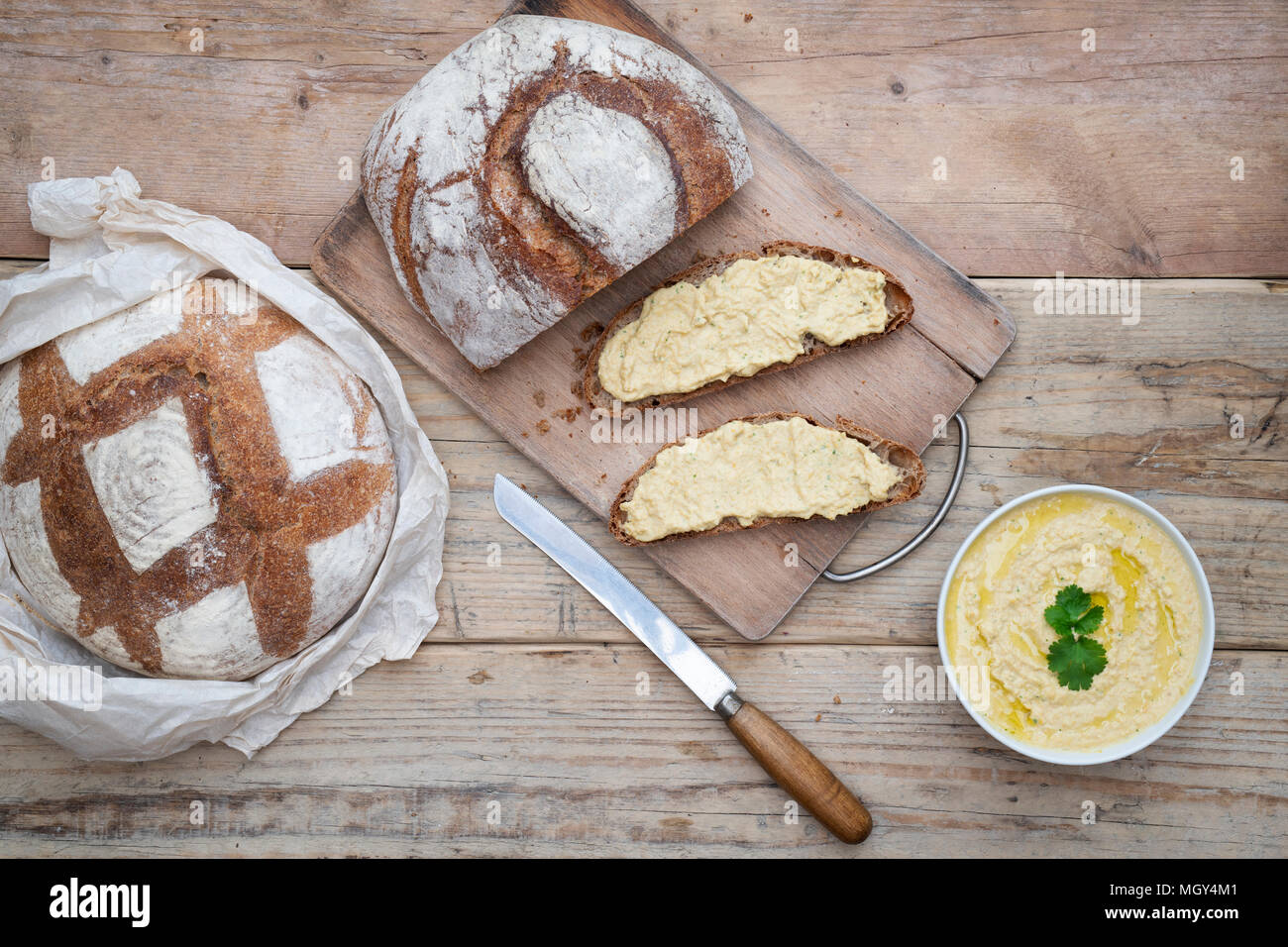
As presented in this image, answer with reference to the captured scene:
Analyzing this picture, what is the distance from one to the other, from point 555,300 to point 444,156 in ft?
1.56

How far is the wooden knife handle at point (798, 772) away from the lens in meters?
2.46

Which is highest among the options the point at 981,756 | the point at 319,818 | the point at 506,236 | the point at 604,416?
the point at 506,236

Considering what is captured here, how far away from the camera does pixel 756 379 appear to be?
2.57 m

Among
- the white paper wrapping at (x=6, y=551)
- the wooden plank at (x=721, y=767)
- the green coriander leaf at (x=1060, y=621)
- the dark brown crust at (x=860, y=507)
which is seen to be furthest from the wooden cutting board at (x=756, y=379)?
the green coriander leaf at (x=1060, y=621)

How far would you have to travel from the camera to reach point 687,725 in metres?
2.62

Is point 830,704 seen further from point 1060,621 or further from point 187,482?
point 187,482

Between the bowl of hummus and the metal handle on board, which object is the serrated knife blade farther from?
the bowl of hummus

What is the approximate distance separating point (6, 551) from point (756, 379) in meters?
2.26

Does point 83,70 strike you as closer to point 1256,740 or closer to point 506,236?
point 506,236

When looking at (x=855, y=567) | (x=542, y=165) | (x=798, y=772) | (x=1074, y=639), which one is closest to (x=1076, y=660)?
(x=1074, y=639)

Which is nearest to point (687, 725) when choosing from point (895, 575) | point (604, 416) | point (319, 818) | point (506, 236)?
point (895, 575)

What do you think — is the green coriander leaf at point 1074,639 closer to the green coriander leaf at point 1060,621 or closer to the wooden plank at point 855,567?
the green coriander leaf at point 1060,621

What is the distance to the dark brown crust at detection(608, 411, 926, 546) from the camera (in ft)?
8.11

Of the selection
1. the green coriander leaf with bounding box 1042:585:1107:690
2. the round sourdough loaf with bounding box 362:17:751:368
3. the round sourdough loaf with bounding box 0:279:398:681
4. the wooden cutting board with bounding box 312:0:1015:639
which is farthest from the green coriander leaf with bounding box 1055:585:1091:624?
the round sourdough loaf with bounding box 0:279:398:681
